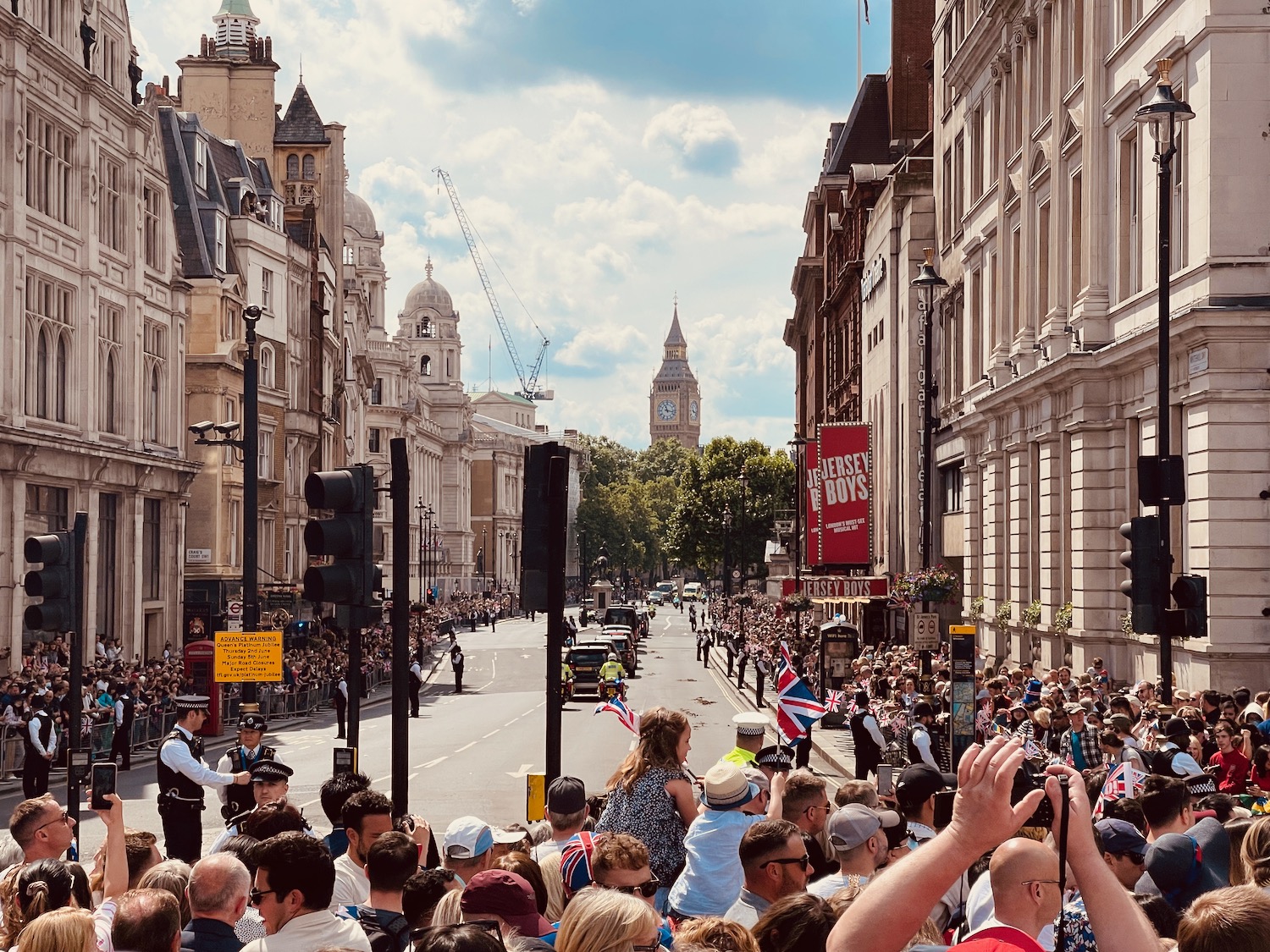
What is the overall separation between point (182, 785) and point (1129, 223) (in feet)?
68.5

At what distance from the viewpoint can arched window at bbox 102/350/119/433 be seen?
142 feet

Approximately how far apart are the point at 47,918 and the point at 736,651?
186 ft

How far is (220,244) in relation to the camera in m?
57.9

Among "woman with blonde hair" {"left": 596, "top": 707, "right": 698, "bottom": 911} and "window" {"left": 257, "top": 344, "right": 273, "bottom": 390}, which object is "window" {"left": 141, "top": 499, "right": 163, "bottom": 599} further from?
"woman with blonde hair" {"left": 596, "top": 707, "right": 698, "bottom": 911}

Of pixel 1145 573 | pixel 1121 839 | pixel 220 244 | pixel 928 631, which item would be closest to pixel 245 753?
pixel 1121 839

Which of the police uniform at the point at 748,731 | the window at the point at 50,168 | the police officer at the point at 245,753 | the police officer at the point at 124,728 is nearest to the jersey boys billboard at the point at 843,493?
the window at the point at 50,168

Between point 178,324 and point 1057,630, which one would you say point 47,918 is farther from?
point 178,324

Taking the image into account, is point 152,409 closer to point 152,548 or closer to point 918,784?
point 152,548

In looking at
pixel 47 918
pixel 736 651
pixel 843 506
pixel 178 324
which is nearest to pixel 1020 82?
pixel 843 506

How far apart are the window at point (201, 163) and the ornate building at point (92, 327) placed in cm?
943

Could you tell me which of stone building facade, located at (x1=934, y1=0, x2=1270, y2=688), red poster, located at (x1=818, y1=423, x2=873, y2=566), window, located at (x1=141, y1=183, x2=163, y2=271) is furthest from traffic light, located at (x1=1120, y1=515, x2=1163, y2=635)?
red poster, located at (x1=818, y1=423, x2=873, y2=566)

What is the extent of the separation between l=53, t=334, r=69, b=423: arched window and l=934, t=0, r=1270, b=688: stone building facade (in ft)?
72.5

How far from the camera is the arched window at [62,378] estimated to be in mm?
40500

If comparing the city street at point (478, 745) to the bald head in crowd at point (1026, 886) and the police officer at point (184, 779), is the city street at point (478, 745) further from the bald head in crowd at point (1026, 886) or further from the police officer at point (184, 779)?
the bald head in crowd at point (1026, 886)
